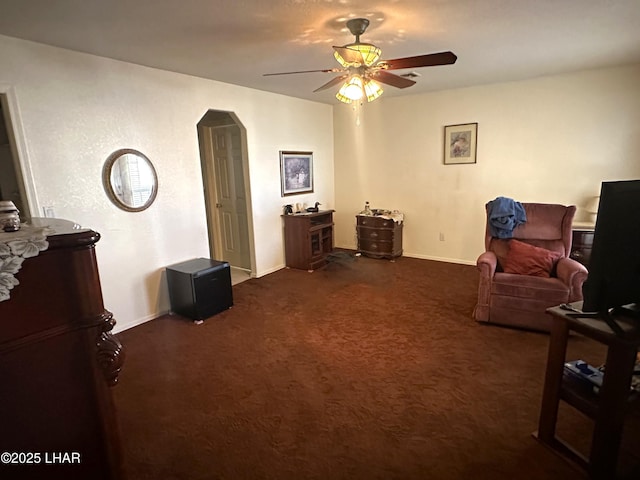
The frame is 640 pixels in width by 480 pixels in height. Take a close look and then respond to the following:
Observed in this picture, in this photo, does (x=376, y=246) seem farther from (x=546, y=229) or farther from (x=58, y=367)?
(x=58, y=367)

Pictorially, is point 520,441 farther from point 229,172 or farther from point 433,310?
point 229,172

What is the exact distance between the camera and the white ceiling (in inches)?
86.4

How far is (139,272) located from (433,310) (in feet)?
9.72

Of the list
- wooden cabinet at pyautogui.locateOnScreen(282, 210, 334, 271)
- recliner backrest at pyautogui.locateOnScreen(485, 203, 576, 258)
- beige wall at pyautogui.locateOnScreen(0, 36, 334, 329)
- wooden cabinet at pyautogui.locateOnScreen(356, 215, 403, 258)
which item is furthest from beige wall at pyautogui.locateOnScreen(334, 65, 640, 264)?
beige wall at pyautogui.locateOnScreen(0, 36, 334, 329)

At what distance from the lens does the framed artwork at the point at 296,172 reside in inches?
203

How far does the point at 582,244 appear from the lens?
3.90m

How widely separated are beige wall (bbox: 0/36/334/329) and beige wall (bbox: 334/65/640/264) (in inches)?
69.2

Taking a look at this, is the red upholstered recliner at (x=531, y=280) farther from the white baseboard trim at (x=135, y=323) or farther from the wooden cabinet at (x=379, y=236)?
the white baseboard trim at (x=135, y=323)

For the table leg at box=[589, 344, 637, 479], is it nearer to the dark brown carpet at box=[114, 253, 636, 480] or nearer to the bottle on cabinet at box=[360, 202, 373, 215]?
the dark brown carpet at box=[114, 253, 636, 480]

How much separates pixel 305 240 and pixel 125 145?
2.52 metres

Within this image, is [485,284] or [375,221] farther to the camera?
[375,221]

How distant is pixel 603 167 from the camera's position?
420cm

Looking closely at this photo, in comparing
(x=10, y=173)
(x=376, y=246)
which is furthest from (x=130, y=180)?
(x=376, y=246)

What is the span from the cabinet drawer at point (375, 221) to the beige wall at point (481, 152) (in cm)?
48
